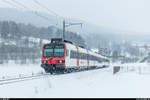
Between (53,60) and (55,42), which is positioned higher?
(55,42)

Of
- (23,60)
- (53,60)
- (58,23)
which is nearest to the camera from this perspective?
(53,60)

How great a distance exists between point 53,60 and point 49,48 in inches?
57.4

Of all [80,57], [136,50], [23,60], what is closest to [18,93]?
[80,57]

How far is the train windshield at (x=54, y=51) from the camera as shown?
21.2 m

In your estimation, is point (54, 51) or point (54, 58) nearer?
point (54, 58)

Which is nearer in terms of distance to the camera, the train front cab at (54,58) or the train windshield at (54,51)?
the train front cab at (54,58)

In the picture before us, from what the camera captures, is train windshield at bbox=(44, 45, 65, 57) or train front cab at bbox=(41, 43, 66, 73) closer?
train front cab at bbox=(41, 43, 66, 73)

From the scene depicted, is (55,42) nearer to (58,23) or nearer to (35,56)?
(58,23)

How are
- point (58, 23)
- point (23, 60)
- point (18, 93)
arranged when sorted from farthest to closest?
point (23, 60) < point (58, 23) < point (18, 93)

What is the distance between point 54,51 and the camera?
70.6 feet

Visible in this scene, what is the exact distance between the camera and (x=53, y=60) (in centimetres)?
2114

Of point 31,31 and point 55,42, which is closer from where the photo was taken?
point 55,42

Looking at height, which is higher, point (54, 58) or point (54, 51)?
point (54, 51)

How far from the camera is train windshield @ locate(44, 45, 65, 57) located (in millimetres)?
21203
